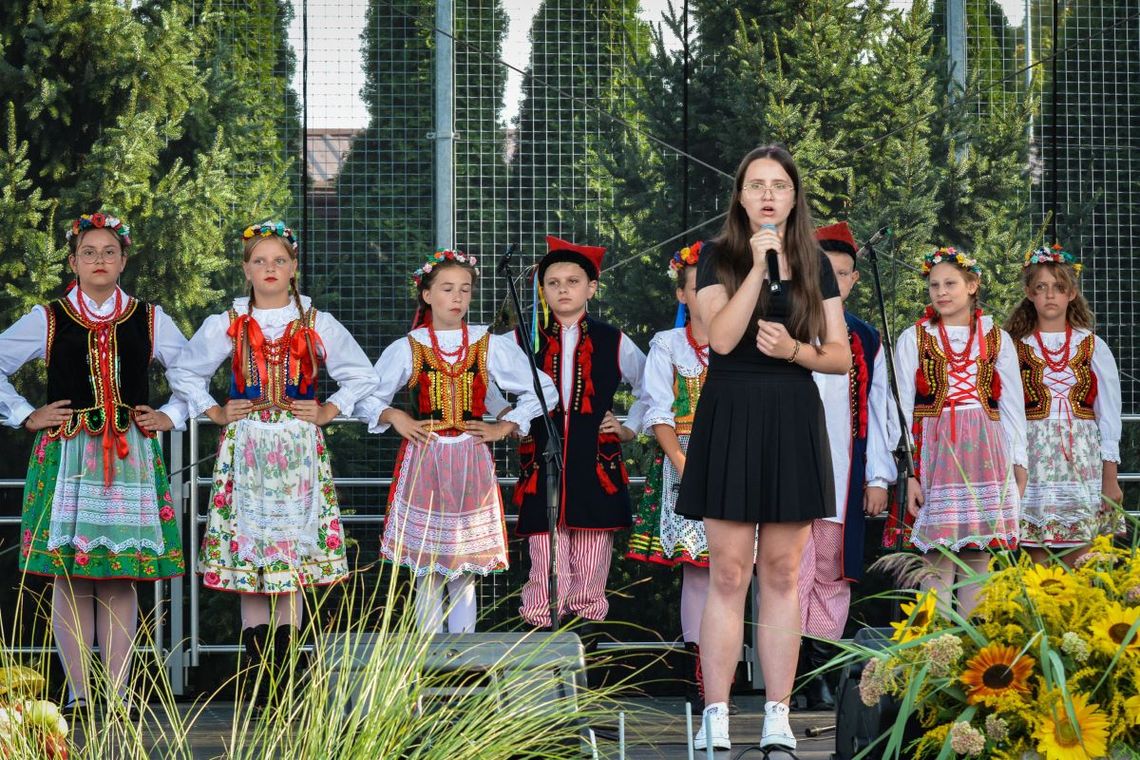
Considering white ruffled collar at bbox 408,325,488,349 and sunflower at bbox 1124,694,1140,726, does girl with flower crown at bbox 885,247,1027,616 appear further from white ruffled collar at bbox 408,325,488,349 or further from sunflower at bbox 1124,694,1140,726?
sunflower at bbox 1124,694,1140,726

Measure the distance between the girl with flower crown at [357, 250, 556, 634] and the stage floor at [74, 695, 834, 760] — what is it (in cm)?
67

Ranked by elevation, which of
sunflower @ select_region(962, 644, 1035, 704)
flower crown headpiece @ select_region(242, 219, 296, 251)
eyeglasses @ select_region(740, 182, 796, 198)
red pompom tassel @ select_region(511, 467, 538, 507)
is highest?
flower crown headpiece @ select_region(242, 219, 296, 251)

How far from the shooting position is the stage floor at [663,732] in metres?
3.43

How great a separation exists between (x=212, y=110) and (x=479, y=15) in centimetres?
111

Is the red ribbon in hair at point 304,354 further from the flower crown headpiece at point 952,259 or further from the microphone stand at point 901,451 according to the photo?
the flower crown headpiece at point 952,259

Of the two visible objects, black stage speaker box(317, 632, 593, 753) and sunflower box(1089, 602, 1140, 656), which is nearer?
sunflower box(1089, 602, 1140, 656)

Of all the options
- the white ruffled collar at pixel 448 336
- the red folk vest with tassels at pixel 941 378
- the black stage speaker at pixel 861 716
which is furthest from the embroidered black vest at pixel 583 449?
the black stage speaker at pixel 861 716

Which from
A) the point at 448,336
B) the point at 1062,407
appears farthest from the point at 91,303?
the point at 1062,407

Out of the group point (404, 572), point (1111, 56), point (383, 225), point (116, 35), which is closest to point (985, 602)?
point (404, 572)

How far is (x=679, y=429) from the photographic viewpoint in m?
4.46

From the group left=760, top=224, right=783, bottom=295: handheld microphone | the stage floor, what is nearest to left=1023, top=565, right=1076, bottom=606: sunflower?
left=760, top=224, right=783, bottom=295: handheld microphone

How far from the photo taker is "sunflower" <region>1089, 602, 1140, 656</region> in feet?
6.13

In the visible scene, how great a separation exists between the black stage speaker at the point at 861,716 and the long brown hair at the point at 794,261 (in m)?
0.66

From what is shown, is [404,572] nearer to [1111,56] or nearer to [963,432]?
[963,432]
